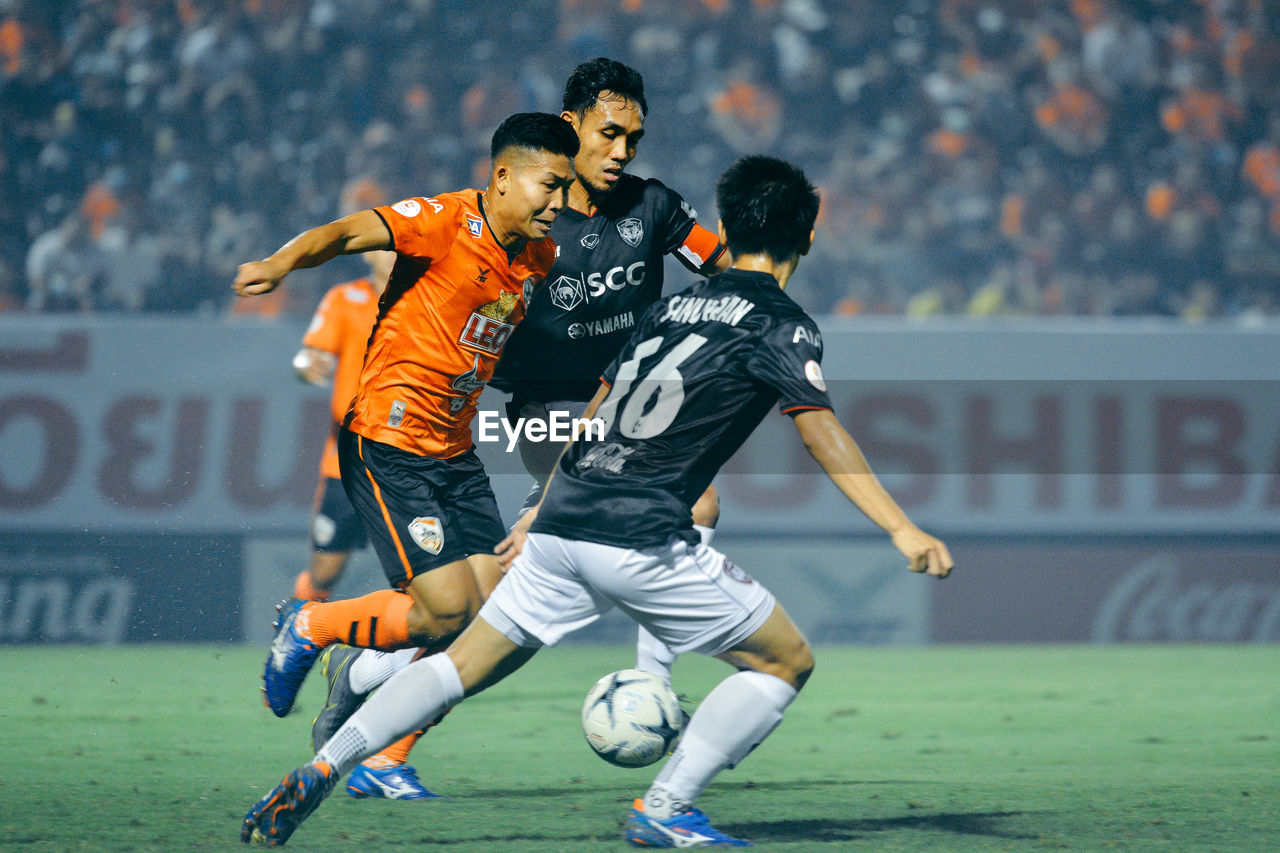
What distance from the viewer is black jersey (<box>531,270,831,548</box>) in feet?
12.5

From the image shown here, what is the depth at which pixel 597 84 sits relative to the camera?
16.4 feet

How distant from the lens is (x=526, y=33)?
1312cm

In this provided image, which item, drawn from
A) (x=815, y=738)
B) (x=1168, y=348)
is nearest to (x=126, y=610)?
(x=815, y=738)

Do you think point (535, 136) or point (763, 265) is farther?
point (535, 136)

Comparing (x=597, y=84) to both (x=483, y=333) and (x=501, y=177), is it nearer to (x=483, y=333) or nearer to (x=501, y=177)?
(x=501, y=177)

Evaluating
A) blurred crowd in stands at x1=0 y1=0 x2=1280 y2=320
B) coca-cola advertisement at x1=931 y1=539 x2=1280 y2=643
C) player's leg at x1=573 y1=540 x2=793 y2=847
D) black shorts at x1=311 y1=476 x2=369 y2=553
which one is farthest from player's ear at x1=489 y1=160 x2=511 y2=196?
blurred crowd in stands at x1=0 y1=0 x2=1280 y2=320

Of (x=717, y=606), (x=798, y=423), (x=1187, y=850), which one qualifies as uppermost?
(x=798, y=423)

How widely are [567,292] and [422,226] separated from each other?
33.8 inches

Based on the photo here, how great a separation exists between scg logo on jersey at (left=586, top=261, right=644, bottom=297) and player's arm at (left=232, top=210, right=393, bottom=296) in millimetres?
1029

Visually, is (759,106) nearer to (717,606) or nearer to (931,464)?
(931,464)

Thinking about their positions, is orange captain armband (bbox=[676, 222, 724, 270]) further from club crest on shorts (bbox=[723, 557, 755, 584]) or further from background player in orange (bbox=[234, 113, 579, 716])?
club crest on shorts (bbox=[723, 557, 755, 584])

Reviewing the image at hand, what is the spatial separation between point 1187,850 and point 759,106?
9736 millimetres

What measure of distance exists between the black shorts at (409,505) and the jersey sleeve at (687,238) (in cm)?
118

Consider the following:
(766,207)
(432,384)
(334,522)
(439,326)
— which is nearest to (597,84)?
(439,326)
